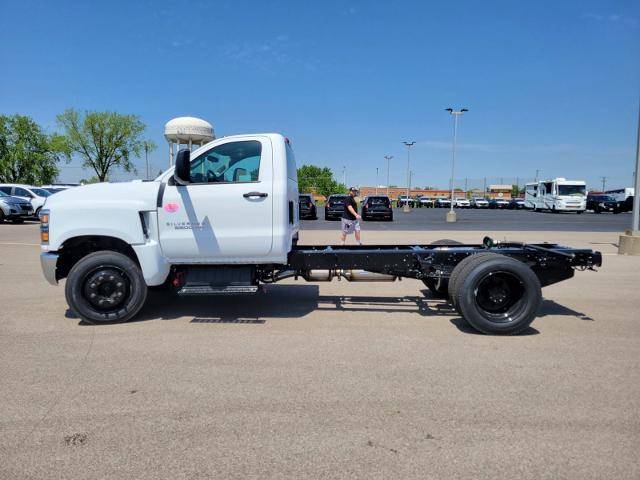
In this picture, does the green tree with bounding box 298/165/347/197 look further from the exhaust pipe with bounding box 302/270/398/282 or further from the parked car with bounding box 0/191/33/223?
the exhaust pipe with bounding box 302/270/398/282

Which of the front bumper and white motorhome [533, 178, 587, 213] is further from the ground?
white motorhome [533, 178, 587, 213]

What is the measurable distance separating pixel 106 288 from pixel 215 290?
1283 millimetres

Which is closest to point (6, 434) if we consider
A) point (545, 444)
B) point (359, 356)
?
point (359, 356)

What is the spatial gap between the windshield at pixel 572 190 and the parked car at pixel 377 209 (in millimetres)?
20587

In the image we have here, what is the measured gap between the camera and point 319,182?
126250 millimetres

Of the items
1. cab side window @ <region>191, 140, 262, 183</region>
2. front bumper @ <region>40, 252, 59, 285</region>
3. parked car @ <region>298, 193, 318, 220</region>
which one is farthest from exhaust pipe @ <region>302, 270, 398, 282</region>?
parked car @ <region>298, 193, 318, 220</region>

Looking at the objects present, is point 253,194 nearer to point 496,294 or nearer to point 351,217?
point 496,294

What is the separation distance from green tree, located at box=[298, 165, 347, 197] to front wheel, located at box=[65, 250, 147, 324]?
98.0 metres

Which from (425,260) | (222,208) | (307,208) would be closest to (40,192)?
(307,208)

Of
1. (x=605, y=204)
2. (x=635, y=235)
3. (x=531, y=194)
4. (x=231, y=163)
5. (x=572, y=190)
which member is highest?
(x=572, y=190)

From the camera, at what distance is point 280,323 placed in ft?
18.2

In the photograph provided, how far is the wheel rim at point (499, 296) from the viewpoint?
516 cm

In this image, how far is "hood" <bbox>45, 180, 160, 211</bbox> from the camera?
5.24 m

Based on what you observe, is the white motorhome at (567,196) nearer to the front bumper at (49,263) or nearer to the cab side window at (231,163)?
the cab side window at (231,163)
